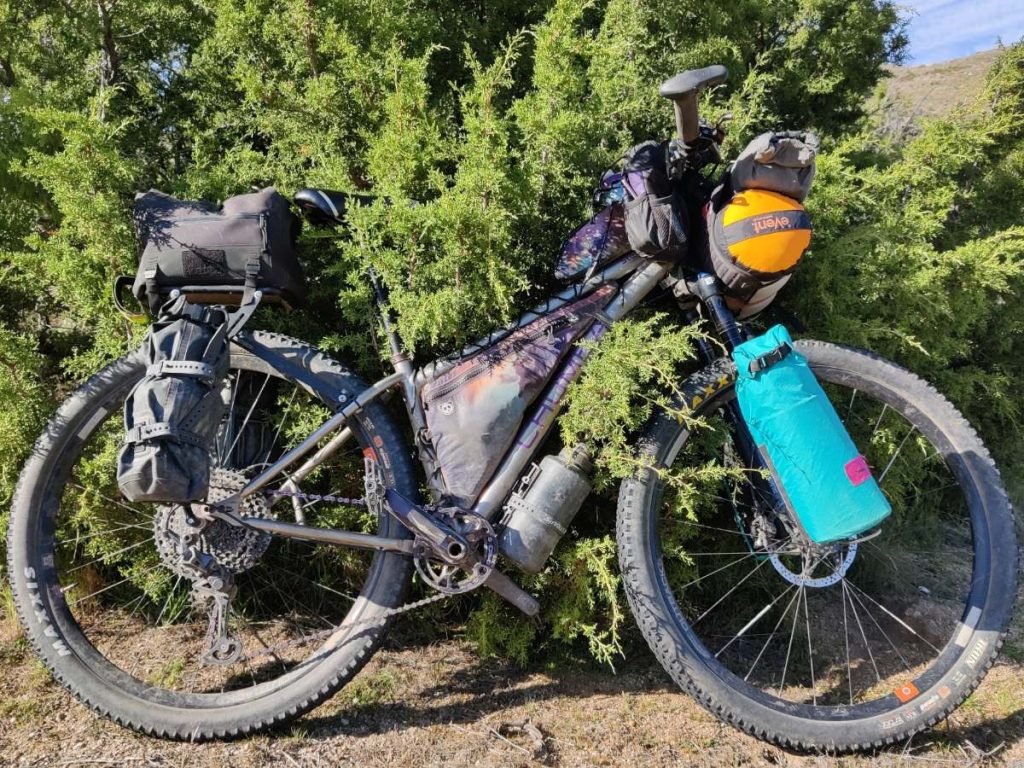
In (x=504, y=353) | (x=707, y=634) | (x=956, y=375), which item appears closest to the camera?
(x=504, y=353)

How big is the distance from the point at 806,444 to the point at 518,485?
1.01 meters

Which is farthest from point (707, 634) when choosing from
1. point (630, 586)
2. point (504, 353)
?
point (504, 353)

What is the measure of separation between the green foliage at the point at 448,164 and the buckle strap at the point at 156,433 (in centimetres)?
78

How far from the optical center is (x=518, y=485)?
2537mm

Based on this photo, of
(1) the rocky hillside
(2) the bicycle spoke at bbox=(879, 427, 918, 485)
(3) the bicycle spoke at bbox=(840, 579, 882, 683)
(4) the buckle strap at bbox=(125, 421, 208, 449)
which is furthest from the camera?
(1) the rocky hillside

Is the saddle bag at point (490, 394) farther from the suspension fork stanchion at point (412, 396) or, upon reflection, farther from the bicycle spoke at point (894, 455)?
the bicycle spoke at point (894, 455)

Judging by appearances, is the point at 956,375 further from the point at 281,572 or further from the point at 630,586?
the point at 281,572

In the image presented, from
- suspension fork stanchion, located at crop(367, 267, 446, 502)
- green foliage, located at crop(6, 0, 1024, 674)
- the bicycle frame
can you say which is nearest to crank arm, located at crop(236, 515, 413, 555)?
the bicycle frame

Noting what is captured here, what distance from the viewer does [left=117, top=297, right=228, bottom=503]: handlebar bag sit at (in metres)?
2.14

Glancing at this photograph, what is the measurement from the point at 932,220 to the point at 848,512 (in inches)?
67.4

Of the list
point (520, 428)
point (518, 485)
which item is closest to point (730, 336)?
point (520, 428)

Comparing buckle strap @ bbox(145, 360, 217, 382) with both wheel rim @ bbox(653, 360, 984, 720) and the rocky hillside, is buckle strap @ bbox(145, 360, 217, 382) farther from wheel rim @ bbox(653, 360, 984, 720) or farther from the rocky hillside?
the rocky hillside

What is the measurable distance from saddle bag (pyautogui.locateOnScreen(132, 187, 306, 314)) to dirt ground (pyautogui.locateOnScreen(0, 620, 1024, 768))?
4.89 ft

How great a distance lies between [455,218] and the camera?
2434 millimetres
